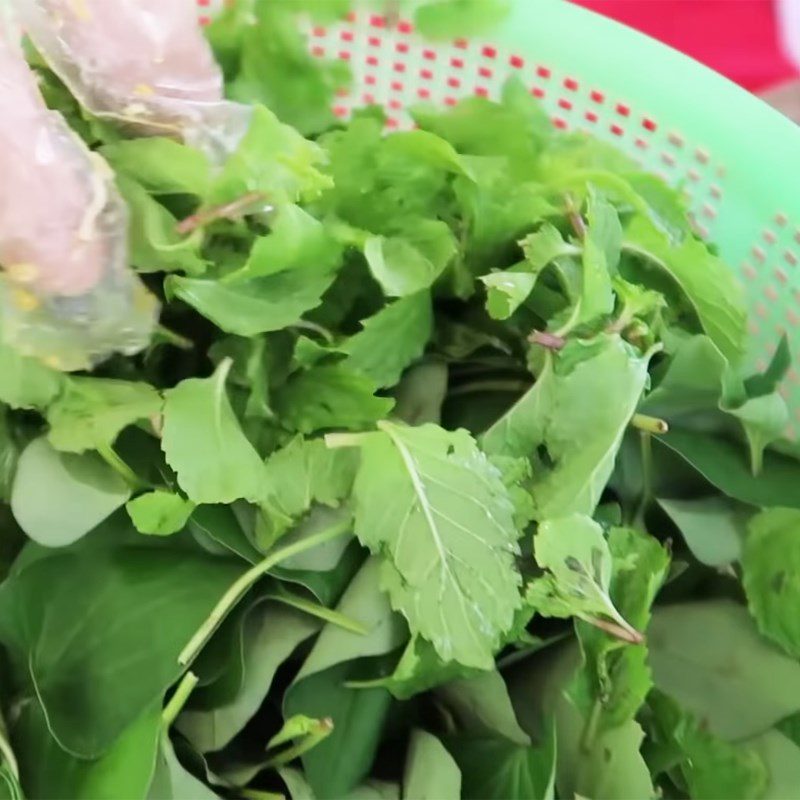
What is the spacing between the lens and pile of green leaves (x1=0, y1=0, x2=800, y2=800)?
1.22 ft

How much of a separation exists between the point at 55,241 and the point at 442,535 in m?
0.16

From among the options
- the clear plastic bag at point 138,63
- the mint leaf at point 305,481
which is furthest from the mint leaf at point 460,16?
the mint leaf at point 305,481

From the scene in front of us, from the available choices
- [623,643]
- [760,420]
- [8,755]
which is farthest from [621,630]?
[8,755]

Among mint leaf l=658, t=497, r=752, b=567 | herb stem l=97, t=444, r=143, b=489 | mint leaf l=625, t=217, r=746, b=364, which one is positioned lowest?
herb stem l=97, t=444, r=143, b=489

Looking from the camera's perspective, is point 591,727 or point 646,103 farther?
point 646,103

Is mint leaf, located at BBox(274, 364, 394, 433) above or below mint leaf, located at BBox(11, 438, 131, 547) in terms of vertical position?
above

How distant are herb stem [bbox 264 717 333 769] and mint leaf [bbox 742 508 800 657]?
0.16m

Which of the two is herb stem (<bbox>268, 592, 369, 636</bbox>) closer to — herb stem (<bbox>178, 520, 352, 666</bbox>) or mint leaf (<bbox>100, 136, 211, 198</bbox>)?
herb stem (<bbox>178, 520, 352, 666</bbox>)

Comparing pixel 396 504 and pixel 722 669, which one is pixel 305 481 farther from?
pixel 722 669

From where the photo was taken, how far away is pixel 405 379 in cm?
45

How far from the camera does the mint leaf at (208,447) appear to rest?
1.20 ft

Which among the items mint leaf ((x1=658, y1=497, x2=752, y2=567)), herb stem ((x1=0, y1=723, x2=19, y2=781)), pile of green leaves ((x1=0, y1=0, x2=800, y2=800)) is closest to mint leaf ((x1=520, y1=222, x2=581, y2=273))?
pile of green leaves ((x1=0, y1=0, x2=800, y2=800))

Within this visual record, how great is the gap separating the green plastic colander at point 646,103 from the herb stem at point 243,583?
0.23m

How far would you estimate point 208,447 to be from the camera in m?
0.37
